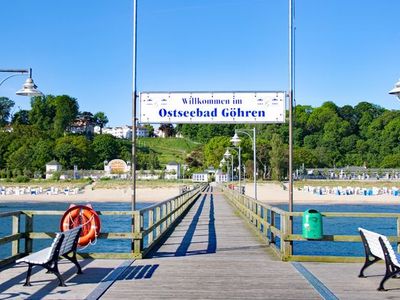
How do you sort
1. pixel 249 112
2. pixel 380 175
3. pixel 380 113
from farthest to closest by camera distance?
pixel 380 113 < pixel 380 175 < pixel 249 112

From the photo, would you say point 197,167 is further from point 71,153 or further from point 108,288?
point 108,288

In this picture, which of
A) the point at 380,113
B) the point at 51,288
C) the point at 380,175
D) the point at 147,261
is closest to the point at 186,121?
the point at 147,261

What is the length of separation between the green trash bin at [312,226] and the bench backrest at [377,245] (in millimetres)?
1488

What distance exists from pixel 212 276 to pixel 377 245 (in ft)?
8.42

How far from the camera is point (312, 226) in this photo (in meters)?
10.1

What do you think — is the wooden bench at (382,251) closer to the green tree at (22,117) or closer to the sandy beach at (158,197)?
the sandy beach at (158,197)

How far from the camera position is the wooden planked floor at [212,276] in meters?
7.49

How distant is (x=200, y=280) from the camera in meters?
8.42

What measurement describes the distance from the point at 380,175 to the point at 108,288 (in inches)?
5102

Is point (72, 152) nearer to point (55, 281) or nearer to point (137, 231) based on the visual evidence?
point (137, 231)

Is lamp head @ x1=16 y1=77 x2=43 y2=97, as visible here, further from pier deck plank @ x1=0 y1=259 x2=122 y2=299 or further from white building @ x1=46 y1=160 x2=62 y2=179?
white building @ x1=46 y1=160 x2=62 y2=179

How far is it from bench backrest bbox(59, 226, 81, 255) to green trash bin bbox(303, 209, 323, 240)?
4.10 m

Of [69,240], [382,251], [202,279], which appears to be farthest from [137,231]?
[382,251]

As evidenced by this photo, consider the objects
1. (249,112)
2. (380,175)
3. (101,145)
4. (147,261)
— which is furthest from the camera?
(101,145)
